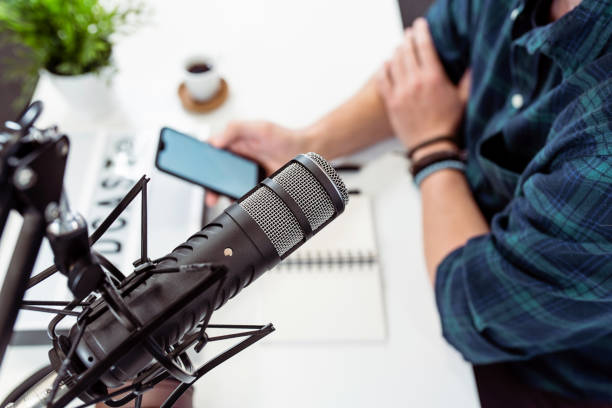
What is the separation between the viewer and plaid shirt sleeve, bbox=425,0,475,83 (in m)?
0.91

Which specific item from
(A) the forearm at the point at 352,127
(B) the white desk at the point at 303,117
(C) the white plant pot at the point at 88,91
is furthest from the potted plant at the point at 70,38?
(A) the forearm at the point at 352,127

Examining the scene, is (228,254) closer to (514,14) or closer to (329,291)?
(329,291)

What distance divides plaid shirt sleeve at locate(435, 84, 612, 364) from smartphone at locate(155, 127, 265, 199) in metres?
0.38

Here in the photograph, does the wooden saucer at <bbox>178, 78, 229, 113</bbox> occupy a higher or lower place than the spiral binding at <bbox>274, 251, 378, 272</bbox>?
higher

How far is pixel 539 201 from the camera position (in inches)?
22.0

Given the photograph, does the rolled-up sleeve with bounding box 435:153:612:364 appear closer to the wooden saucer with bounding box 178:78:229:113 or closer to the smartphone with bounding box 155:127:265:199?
the smartphone with bounding box 155:127:265:199

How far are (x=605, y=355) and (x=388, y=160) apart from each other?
19.5 inches

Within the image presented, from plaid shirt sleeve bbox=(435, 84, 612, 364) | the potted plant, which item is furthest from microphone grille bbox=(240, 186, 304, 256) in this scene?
the potted plant

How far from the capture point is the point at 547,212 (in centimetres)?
55

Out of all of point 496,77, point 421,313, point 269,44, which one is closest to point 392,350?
point 421,313

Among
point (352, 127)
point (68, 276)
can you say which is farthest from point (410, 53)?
point (68, 276)

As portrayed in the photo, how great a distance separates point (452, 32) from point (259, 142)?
1.51 ft

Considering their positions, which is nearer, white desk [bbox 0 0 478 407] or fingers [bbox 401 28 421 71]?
white desk [bbox 0 0 478 407]

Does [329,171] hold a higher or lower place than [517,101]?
higher
